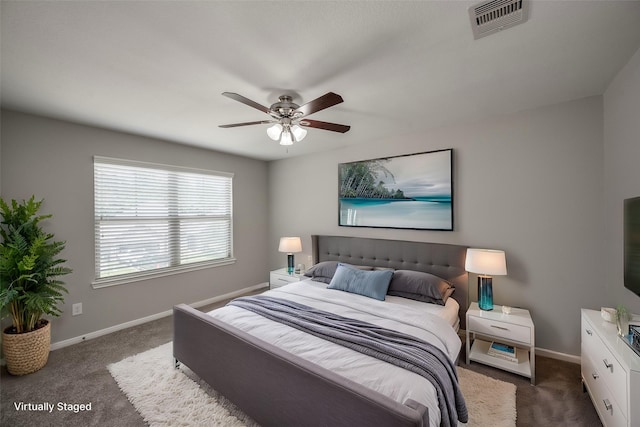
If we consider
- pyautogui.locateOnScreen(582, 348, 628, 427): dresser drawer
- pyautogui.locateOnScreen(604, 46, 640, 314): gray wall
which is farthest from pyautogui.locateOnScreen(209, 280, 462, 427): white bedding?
pyautogui.locateOnScreen(604, 46, 640, 314): gray wall

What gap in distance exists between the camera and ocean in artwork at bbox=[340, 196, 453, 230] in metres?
3.13

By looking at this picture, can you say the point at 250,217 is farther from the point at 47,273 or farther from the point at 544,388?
the point at 544,388

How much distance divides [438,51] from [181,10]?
4.95 feet

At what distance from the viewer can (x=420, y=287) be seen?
278cm

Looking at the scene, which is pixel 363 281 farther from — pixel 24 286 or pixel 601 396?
pixel 24 286

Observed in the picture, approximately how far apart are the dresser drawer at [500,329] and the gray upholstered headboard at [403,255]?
1.31ft

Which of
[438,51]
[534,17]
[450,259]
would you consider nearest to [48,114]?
[438,51]

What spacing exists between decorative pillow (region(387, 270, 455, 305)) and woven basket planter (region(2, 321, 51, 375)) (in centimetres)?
344

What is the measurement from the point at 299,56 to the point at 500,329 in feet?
9.27

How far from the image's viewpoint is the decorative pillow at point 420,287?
271 centimetres

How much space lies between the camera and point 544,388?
7.06 ft

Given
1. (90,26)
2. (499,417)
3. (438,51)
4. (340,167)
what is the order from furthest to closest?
(340,167) < (499,417) < (438,51) < (90,26)

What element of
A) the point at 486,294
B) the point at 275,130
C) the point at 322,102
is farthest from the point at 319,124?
the point at 486,294

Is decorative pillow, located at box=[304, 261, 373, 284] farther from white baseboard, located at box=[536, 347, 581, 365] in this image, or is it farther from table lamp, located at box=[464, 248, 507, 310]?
white baseboard, located at box=[536, 347, 581, 365]
